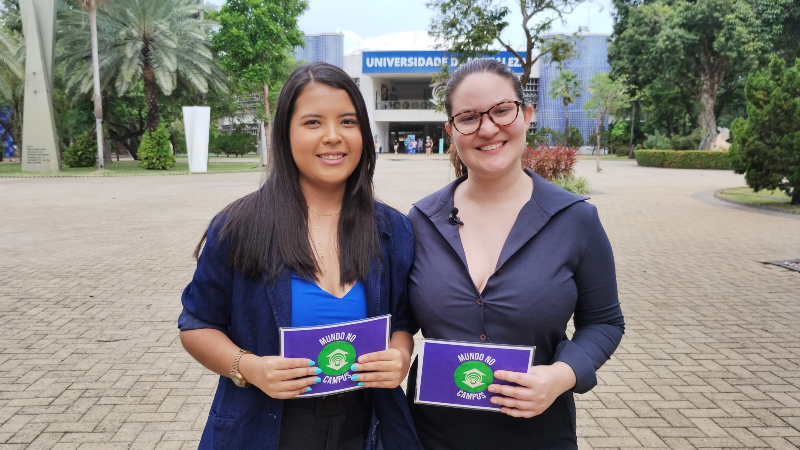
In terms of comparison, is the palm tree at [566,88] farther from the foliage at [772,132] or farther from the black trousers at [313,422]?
the black trousers at [313,422]

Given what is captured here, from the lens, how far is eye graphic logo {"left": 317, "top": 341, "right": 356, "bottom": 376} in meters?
1.49

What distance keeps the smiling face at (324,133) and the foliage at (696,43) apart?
33.5 m

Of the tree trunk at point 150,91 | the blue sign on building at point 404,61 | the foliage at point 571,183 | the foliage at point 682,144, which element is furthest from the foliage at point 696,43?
the tree trunk at point 150,91

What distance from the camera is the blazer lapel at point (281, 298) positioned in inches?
64.4

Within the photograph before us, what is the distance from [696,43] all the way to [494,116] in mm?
34895

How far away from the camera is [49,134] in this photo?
2658 cm

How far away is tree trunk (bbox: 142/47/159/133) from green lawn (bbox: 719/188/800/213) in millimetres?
24814

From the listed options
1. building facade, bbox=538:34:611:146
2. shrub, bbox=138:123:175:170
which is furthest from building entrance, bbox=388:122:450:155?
shrub, bbox=138:123:175:170

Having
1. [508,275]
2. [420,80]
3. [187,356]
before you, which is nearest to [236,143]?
[420,80]

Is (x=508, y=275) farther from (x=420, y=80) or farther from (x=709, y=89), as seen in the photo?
(x=420, y=80)

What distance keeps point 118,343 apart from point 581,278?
15.1 feet

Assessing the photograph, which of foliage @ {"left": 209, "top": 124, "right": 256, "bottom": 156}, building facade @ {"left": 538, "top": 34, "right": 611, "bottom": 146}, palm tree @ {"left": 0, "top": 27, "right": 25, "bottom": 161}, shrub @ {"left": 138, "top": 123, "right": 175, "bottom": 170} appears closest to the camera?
shrub @ {"left": 138, "top": 123, "right": 175, "bottom": 170}

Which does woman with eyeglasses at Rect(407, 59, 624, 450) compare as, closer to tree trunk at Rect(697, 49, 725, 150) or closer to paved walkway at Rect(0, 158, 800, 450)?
paved walkway at Rect(0, 158, 800, 450)

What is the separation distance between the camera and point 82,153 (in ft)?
102
